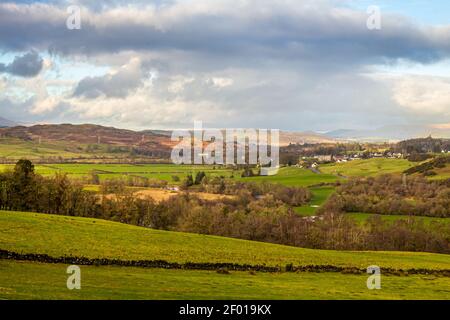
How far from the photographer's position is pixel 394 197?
151 m

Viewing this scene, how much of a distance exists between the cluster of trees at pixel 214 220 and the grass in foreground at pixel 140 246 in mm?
33929

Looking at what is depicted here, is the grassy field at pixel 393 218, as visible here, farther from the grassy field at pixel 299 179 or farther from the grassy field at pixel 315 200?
the grassy field at pixel 299 179

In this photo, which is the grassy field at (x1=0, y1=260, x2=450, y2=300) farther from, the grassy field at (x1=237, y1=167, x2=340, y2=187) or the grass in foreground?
the grassy field at (x1=237, y1=167, x2=340, y2=187)

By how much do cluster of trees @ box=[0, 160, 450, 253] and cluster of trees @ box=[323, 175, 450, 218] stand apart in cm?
1846

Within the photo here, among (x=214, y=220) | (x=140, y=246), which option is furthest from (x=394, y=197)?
(x=140, y=246)

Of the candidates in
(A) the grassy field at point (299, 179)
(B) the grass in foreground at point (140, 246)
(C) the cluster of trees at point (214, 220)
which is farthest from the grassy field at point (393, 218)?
(B) the grass in foreground at point (140, 246)

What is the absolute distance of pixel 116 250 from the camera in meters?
44.7

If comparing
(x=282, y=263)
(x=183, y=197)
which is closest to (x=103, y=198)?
(x=183, y=197)

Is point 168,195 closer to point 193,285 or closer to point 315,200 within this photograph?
point 315,200

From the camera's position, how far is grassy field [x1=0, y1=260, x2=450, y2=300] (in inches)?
1022

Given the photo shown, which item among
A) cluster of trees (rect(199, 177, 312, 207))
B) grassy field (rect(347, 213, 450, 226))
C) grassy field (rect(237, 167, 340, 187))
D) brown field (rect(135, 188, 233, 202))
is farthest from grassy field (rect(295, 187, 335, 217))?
brown field (rect(135, 188, 233, 202))

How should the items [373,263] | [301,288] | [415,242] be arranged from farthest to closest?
[415,242]
[373,263]
[301,288]

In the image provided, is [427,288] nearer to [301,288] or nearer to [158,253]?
[301,288]

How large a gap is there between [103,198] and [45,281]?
82.2m
